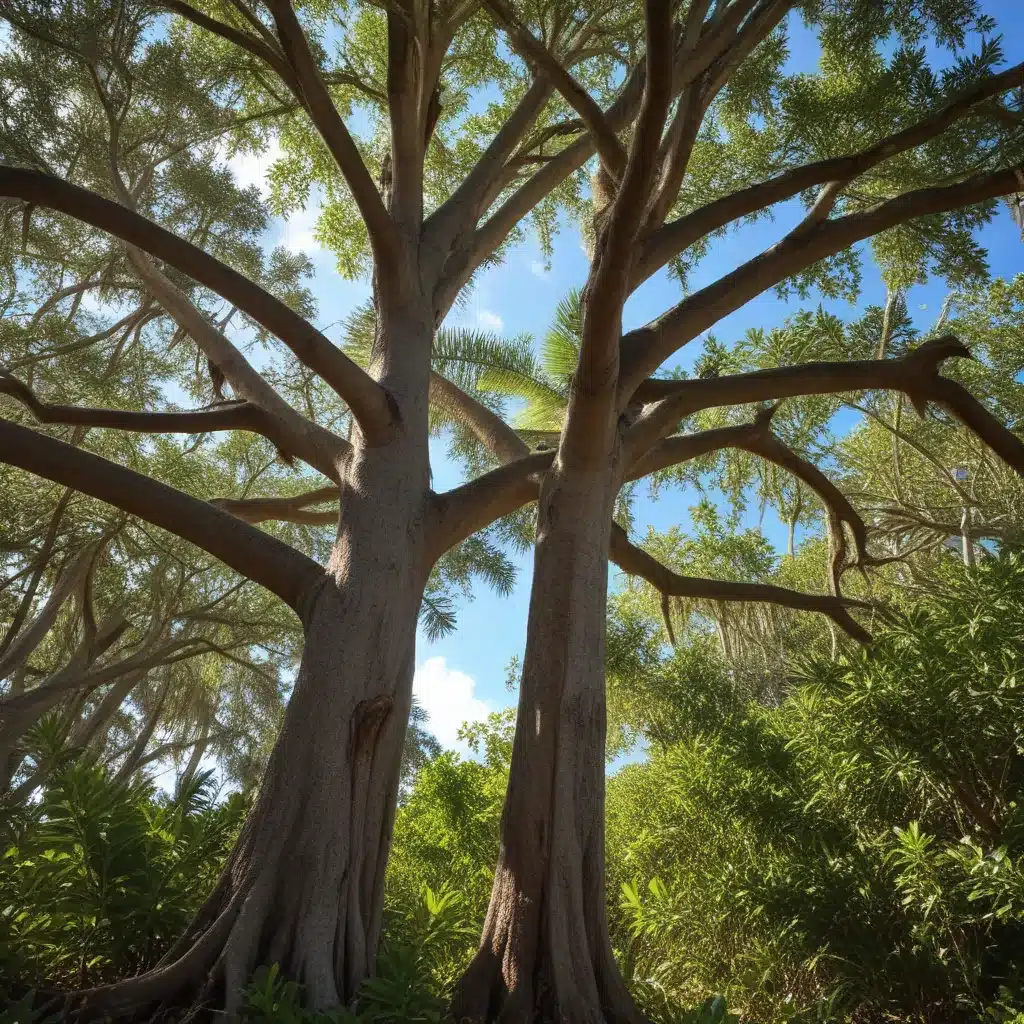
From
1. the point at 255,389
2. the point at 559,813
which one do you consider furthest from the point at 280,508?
the point at 559,813

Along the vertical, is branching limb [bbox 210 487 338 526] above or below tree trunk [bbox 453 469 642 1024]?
above

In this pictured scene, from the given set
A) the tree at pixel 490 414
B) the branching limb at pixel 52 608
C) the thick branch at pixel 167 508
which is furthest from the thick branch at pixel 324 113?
the branching limb at pixel 52 608

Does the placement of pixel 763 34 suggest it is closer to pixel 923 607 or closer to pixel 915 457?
pixel 923 607

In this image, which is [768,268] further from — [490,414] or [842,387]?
[490,414]

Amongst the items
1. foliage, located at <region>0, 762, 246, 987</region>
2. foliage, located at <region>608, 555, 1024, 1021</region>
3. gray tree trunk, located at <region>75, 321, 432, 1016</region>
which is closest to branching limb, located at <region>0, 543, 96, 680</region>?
foliage, located at <region>0, 762, 246, 987</region>

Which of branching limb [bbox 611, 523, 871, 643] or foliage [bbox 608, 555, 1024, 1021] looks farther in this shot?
Result: branching limb [bbox 611, 523, 871, 643]

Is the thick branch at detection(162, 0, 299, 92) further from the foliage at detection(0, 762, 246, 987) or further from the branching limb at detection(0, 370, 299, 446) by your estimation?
the foliage at detection(0, 762, 246, 987)

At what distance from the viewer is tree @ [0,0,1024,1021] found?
260 centimetres

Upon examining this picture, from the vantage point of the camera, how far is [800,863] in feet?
10.7

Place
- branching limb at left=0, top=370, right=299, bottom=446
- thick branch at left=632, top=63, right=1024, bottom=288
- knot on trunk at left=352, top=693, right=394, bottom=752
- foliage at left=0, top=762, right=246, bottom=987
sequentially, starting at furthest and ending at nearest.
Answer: branching limb at left=0, top=370, right=299, bottom=446 → thick branch at left=632, top=63, right=1024, bottom=288 → knot on trunk at left=352, top=693, right=394, bottom=752 → foliage at left=0, top=762, right=246, bottom=987

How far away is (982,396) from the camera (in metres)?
9.00

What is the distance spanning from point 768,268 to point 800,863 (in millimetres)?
2904

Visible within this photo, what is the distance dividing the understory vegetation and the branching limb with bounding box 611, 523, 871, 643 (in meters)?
0.32

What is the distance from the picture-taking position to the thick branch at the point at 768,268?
380cm
